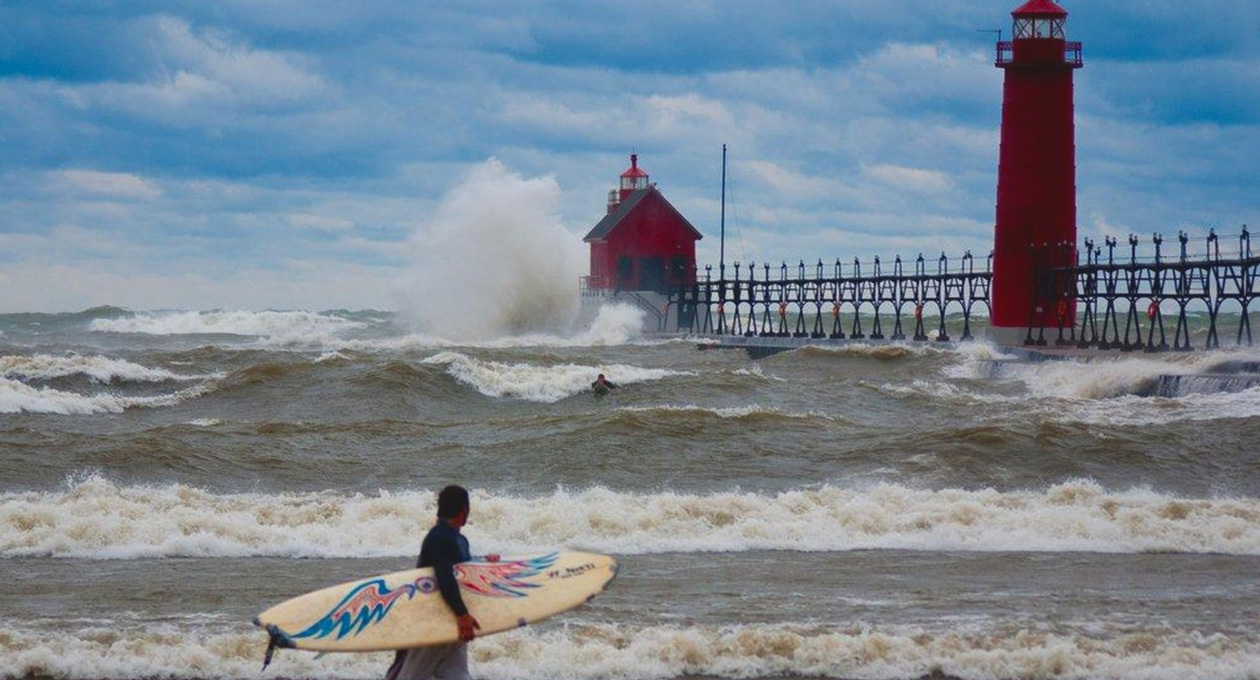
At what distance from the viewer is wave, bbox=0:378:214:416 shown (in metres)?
24.5

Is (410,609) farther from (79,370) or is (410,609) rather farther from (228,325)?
(228,325)

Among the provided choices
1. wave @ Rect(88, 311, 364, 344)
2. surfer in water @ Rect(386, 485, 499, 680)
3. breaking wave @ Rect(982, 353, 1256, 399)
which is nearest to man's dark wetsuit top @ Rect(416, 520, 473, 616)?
surfer in water @ Rect(386, 485, 499, 680)

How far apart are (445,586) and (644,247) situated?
160 feet

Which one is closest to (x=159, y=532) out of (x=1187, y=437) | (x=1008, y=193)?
(x=1187, y=437)

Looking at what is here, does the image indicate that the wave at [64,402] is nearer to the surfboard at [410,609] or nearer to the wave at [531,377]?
the wave at [531,377]

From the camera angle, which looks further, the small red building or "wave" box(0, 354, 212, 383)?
the small red building

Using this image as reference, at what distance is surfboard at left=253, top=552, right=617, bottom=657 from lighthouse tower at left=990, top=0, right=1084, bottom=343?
25920 mm

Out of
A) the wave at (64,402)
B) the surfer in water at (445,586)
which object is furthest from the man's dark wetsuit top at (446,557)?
the wave at (64,402)

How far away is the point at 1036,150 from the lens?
3134 centimetres

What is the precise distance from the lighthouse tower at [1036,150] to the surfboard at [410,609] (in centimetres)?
2592

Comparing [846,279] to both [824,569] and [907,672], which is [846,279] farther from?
[907,672]

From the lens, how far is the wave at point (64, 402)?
24531mm

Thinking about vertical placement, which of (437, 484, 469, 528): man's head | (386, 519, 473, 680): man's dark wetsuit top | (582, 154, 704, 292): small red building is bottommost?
(386, 519, 473, 680): man's dark wetsuit top

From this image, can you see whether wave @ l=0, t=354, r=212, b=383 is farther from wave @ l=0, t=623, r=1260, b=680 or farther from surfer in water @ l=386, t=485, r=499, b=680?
surfer in water @ l=386, t=485, r=499, b=680
